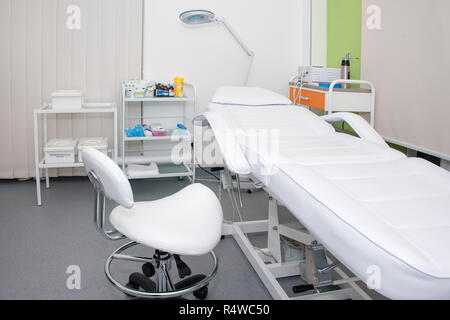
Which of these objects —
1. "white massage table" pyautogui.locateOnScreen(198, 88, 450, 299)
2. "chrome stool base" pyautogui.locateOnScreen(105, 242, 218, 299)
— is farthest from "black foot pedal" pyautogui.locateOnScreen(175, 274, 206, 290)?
"white massage table" pyautogui.locateOnScreen(198, 88, 450, 299)

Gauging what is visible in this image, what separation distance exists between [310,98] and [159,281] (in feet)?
6.56

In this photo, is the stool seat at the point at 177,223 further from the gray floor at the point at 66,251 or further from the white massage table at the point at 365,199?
the gray floor at the point at 66,251

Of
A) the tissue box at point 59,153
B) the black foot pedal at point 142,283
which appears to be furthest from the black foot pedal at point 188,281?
the tissue box at point 59,153

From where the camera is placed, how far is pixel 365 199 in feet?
3.54

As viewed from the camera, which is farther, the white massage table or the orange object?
the orange object

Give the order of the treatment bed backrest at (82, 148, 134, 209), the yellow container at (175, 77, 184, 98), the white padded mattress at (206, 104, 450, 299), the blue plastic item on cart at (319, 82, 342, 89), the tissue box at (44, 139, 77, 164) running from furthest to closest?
the yellow container at (175, 77, 184, 98), the blue plastic item on cart at (319, 82, 342, 89), the tissue box at (44, 139, 77, 164), the treatment bed backrest at (82, 148, 134, 209), the white padded mattress at (206, 104, 450, 299)

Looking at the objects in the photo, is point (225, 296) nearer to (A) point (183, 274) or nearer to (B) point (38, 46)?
(A) point (183, 274)

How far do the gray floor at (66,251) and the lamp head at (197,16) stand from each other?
51.4 inches

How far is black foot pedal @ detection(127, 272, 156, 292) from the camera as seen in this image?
1528 millimetres

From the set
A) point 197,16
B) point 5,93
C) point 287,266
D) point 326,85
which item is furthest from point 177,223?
point 5,93

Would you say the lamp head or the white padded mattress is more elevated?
the lamp head

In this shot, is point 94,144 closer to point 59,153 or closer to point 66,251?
point 59,153

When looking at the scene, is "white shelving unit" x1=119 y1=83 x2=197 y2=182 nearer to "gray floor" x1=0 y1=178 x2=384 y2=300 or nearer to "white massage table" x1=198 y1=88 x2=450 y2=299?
"gray floor" x1=0 y1=178 x2=384 y2=300
